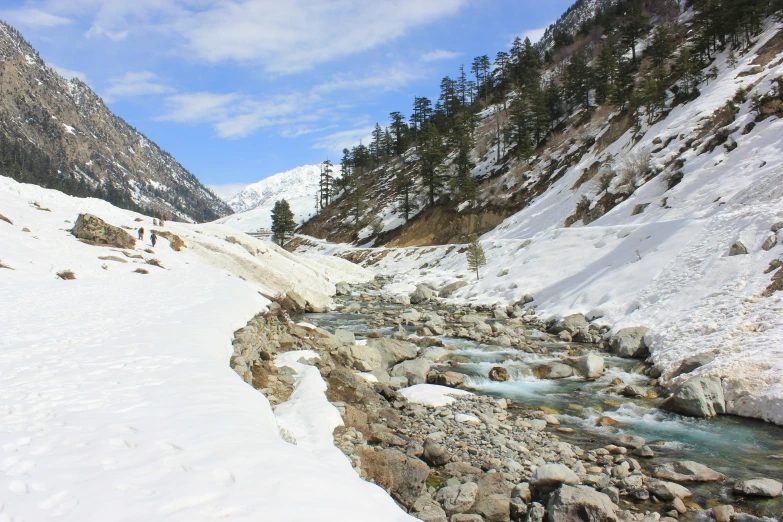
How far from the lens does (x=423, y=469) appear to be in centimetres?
677

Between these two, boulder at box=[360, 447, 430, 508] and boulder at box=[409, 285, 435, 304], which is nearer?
boulder at box=[360, 447, 430, 508]

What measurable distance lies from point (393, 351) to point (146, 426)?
35.4 ft

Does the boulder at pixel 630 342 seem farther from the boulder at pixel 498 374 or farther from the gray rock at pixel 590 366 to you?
the boulder at pixel 498 374

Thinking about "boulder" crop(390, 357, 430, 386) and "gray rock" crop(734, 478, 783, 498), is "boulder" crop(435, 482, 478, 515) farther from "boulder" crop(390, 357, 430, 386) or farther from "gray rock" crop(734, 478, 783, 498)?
"boulder" crop(390, 357, 430, 386)

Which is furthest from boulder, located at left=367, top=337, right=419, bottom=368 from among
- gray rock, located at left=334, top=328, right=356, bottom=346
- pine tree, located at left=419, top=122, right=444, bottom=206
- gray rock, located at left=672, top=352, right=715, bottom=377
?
pine tree, located at left=419, top=122, right=444, bottom=206

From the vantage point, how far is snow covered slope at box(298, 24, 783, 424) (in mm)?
11430

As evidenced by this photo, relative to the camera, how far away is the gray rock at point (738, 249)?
14633 millimetres

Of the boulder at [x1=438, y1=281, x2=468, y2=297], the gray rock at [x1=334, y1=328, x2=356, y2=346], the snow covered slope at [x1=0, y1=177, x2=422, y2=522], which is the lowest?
the gray rock at [x1=334, y1=328, x2=356, y2=346]

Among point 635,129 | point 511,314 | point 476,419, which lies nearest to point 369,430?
point 476,419

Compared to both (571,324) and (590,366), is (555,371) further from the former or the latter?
(571,324)

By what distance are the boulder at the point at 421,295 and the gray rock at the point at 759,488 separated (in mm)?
23292

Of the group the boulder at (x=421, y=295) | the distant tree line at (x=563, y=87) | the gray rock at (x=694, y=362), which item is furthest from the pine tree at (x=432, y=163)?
the gray rock at (x=694, y=362)

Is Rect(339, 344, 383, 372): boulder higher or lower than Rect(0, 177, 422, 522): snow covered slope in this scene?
lower

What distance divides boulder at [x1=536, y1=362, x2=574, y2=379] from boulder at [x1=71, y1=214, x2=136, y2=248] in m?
23.8
